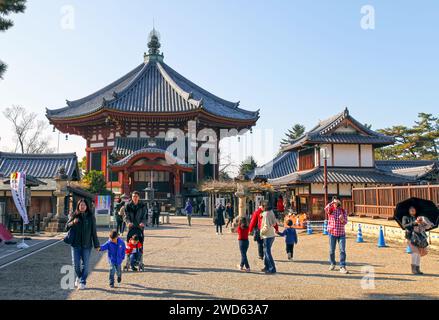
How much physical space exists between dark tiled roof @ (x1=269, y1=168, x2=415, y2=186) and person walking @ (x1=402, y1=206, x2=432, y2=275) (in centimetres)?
1722

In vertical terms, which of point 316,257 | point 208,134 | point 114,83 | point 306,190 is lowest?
point 316,257

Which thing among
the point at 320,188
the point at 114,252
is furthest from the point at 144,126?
the point at 114,252

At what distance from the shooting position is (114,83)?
48312 millimetres

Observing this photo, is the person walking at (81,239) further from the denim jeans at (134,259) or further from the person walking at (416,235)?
the person walking at (416,235)

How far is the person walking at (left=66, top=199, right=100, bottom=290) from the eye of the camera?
25.7 feet

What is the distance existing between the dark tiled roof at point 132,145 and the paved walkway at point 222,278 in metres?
22.6

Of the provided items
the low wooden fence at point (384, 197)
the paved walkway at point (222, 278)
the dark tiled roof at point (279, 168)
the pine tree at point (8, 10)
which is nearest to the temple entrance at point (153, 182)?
the dark tiled roof at point (279, 168)

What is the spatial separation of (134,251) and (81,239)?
80.1 inches

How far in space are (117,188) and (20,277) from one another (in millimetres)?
28187

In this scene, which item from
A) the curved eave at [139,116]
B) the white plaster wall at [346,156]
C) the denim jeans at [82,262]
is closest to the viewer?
the denim jeans at [82,262]

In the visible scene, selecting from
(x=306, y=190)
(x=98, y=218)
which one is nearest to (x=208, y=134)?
(x=306, y=190)

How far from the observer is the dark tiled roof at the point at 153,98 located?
1506 inches
